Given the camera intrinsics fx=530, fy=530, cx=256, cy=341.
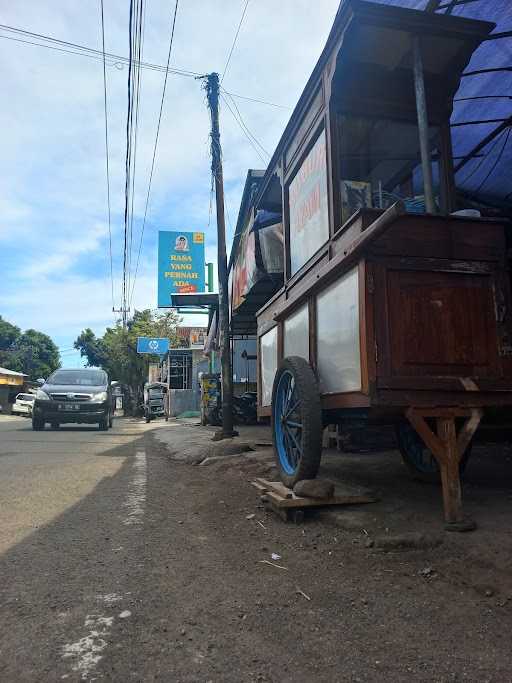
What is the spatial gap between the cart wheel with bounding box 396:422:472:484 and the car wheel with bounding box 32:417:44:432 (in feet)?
36.4

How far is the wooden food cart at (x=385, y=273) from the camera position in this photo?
325 cm

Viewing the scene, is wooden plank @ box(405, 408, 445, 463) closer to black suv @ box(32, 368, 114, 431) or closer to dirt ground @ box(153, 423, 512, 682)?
dirt ground @ box(153, 423, 512, 682)

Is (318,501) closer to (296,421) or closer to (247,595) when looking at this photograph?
(296,421)

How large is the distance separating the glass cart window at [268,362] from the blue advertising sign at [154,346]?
24860 mm

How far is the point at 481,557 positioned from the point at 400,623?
0.69 meters

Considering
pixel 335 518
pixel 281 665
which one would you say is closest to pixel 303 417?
pixel 335 518

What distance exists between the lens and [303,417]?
3799 millimetres

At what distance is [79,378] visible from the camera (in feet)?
47.1

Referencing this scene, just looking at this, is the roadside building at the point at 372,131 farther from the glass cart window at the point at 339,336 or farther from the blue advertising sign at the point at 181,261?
the blue advertising sign at the point at 181,261

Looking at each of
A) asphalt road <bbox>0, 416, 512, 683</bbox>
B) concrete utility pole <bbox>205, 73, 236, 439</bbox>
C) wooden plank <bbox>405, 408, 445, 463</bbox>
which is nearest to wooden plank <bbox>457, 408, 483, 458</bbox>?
wooden plank <bbox>405, 408, 445, 463</bbox>

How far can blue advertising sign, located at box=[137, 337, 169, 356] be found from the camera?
101 ft

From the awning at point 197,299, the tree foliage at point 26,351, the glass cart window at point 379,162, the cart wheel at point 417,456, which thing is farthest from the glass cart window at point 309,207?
the tree foliage at point 26,351

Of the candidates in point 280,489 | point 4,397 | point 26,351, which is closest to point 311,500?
point 280,489

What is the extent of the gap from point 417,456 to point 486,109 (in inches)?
175
